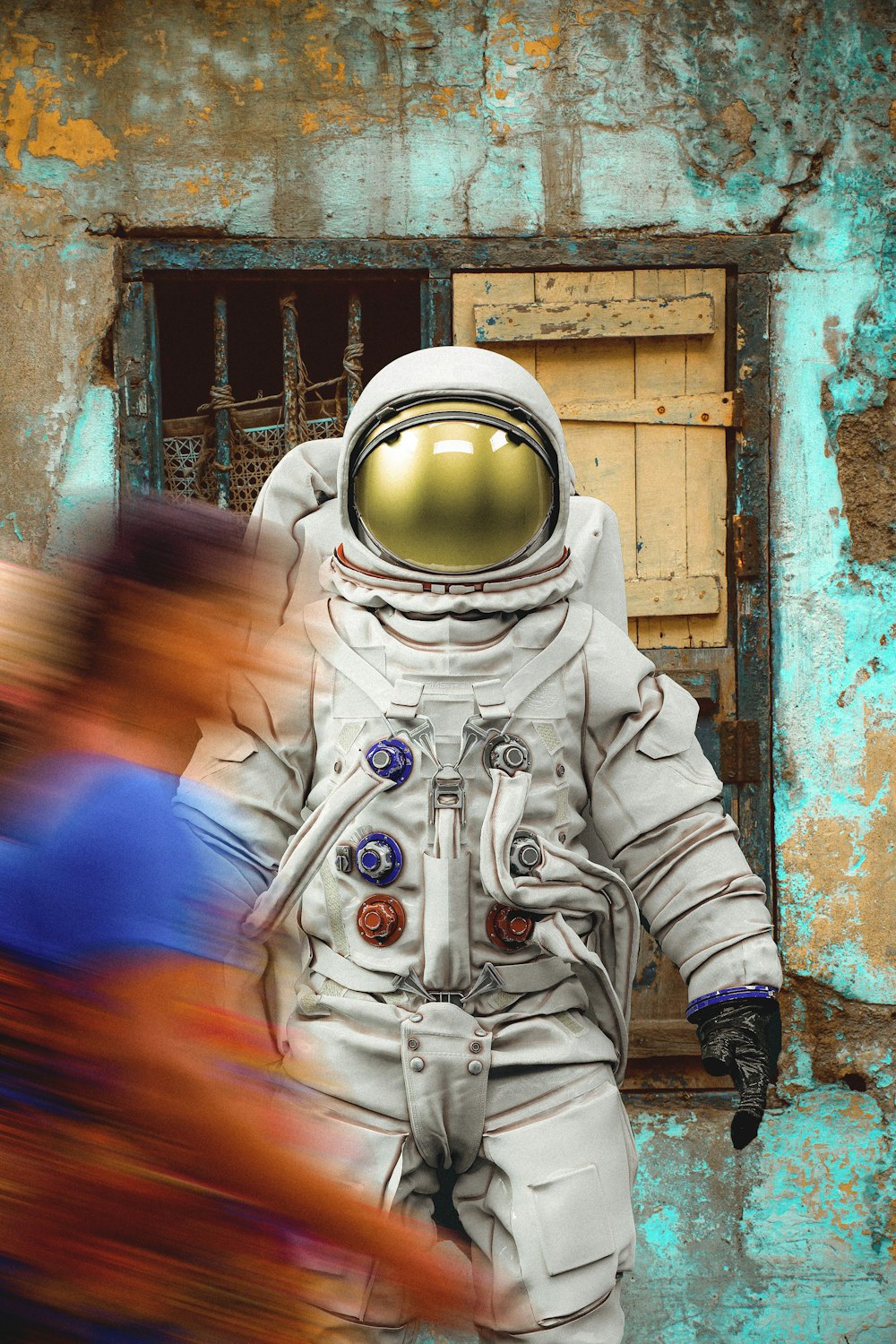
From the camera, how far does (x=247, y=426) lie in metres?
3.65

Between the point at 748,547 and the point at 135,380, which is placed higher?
the point at 135,380

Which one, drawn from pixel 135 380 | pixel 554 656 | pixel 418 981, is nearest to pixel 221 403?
pixel 135 380

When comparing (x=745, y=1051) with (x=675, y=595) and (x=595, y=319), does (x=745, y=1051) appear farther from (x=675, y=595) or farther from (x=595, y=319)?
(x=595, y=319)

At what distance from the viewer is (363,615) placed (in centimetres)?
218

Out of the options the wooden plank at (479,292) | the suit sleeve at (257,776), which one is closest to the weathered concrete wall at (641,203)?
the wooden plank at (479,292)

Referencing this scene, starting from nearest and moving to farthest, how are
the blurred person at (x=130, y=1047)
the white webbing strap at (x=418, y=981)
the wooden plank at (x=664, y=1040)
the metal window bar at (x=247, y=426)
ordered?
1. the blurred person at (x=130, y=1047)
2. the white webbing strap at (x=418, y=981)
3. the wooden plank at (x=664, y=1040)
4. the metal window bar at (x=247, y=426)

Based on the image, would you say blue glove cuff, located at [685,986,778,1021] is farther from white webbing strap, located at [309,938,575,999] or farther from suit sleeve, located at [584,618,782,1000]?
white webbing strap, located at [309,938,575,999]

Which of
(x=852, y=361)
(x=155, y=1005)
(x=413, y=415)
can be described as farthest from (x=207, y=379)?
(x=155, y=1005)

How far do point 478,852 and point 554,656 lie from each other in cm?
35

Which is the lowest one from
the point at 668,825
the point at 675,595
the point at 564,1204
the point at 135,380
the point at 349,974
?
the point at 564,1204

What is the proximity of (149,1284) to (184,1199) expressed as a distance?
7cm

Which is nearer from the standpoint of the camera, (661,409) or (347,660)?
(347,660)

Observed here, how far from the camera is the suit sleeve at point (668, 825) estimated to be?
217 centimetres

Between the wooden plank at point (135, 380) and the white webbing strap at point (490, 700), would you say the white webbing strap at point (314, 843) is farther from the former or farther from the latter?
the wooden plank at point (135, 380)
